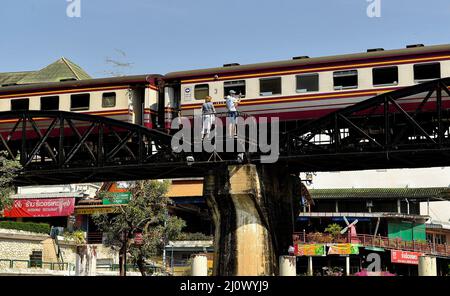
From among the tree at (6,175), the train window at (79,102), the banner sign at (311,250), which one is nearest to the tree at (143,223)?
the train window at (79,102)

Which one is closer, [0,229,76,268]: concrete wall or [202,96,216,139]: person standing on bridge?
[202,96,216,139]: person standing on bridge

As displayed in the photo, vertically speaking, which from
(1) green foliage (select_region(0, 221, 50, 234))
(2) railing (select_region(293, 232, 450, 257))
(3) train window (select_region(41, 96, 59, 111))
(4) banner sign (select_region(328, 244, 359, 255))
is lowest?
(4) banner sign (select_region(328, 244, 359, 255))

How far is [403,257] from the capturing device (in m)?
56.5

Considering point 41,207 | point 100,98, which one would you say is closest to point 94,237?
point 41,207

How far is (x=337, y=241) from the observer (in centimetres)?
5497

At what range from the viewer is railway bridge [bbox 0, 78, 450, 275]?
27703 mm

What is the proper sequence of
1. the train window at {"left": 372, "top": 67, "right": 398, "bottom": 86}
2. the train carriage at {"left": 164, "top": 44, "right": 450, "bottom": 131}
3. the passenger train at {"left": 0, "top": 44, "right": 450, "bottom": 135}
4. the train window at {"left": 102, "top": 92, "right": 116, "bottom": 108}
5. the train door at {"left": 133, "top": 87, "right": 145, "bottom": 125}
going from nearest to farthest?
1. the train carriage at {"left": 164, "top": 44, "right": 450, "bottom": 131}
2. the passenger train at {"left": 0, "top": 44, "right": 450, "bottom": 135}
3. the train window at {"left": 372, "top": 67, "right": 398, "bottom": 86}
4. the train door at {"left": 133, "top": 87, "right": 145, "bottom": 125}
5. the train window at {"left": 102, "top": 92, "right": 116, "bottom": 108}

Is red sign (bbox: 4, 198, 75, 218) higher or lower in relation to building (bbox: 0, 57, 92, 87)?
lower

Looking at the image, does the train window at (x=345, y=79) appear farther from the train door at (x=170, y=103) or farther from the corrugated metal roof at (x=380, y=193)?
the corrugated metal roof at (x=380, y=193)

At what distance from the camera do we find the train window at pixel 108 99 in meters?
35.0

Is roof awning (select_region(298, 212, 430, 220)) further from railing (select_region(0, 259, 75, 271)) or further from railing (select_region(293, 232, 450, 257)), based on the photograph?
railing (select_region(0, 259, 75, 271))

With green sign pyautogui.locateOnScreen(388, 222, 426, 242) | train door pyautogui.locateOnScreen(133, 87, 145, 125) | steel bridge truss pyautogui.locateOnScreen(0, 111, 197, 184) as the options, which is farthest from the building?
green sign pyautogui.locateOnScreen(388, 222, 426, 242)
